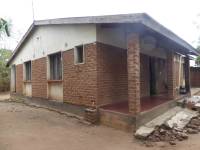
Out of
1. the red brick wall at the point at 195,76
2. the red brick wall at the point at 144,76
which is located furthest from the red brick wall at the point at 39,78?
the red brick wall at the point at 195,76

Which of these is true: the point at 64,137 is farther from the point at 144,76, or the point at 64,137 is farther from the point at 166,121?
the point at 144,76

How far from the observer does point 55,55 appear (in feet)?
42.4

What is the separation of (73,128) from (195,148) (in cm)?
377

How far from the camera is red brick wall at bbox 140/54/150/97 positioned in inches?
535

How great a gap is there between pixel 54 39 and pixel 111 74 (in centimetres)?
356

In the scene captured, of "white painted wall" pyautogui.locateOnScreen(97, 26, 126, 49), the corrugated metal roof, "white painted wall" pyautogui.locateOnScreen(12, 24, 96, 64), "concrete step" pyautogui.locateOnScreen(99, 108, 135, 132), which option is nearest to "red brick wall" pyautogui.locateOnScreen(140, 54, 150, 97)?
the corrugated metal roof

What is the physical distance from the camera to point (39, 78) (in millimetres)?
14156

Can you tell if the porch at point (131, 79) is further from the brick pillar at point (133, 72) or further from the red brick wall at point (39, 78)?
the red brick wall at point (39, 78)

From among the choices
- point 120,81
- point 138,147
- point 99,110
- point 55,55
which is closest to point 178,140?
point 138,147

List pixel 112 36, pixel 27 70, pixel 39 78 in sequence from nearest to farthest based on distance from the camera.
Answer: pixel 112 36 → pixel 39 78 → pixel 27 70

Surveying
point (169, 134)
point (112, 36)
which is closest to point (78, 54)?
point (112, 36)

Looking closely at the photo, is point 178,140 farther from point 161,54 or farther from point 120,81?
point 161,54

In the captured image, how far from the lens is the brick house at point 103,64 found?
8664 mm

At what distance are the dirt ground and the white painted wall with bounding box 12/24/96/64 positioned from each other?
3015 mm
